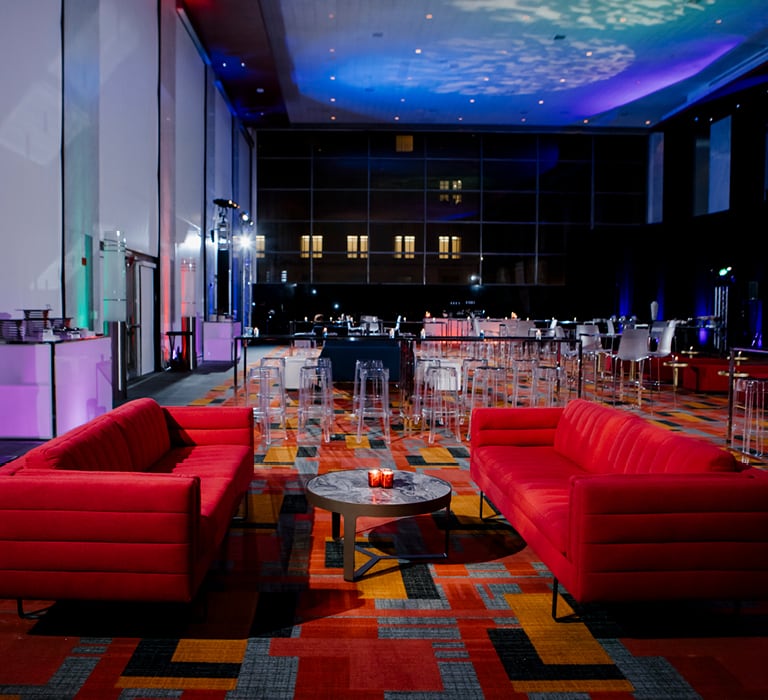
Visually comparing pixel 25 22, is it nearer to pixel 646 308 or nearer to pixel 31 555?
pixel 31 555

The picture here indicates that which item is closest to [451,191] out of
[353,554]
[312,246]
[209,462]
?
[312,246]

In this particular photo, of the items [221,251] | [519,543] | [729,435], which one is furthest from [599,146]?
[519,543]

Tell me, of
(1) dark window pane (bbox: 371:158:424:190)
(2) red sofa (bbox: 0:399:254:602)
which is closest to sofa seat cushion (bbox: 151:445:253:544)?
(2) red sofa (bbox: 0:399:254:602)

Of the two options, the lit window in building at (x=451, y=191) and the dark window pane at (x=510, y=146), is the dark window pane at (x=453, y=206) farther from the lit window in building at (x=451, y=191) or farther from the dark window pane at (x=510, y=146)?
the dark window pane at (x=510, y=146)

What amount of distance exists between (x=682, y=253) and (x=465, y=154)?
5930 mm

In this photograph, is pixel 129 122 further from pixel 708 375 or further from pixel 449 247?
pixel 449 247

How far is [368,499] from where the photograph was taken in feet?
9.82

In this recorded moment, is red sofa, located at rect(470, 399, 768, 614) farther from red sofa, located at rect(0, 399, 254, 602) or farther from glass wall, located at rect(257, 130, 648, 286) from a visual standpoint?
glass wall, located at rect(257, 130, 648, 286)

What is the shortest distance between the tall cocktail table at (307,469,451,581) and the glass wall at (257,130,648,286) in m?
14.5

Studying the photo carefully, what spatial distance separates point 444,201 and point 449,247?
1.17m

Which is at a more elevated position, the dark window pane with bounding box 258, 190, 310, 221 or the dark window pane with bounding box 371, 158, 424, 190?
the dark window pane with bounding box 371, 158, 424, 190

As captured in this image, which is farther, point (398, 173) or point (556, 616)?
point (398, 173)

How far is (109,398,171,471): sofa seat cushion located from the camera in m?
3.26

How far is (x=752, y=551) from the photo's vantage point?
244cm
